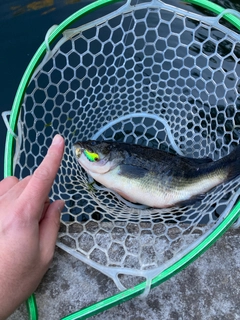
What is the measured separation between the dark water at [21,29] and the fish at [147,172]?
1088 millimetres

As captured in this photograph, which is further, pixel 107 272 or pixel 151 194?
pixel 151 194

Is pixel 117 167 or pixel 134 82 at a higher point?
pixel 134 82

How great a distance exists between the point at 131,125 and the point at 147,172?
0.60 meters

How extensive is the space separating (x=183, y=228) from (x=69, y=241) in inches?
25.7

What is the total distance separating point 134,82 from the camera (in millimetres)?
2906

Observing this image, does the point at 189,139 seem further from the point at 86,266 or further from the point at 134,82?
the point at 86,266

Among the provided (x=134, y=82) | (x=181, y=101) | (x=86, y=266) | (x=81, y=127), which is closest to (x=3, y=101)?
(x=81, y=127)

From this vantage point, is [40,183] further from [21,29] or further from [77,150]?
[21,29]

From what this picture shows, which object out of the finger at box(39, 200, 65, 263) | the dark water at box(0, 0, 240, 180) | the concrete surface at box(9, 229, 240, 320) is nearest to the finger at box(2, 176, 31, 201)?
the finger at box(39, 200, 65, 263)

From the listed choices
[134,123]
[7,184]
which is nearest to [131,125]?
[134,123]

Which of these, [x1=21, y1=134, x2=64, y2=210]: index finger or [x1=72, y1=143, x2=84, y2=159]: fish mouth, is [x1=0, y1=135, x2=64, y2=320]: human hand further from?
[x1=72, y1=143, x2=84, y2=159]: fish mouth

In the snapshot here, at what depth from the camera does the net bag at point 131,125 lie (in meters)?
2.06

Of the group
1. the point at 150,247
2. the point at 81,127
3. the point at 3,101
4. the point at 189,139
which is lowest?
the point at 150,247

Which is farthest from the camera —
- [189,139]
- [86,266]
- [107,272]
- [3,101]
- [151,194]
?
[3,101]
